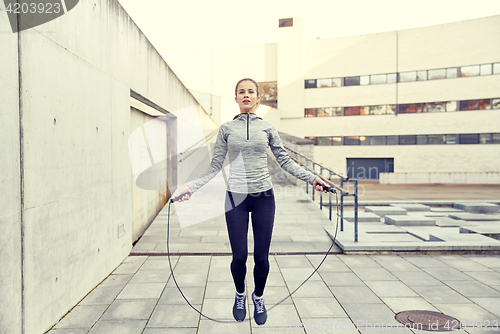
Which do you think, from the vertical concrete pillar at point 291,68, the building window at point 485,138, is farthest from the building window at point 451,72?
the vertical concrete pillar at point 291,68

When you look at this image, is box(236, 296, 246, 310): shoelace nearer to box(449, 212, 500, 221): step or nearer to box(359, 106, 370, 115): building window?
box(449, 212, 500, 221): step

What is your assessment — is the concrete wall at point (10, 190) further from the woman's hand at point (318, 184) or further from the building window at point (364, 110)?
the building window at point (364, 110)

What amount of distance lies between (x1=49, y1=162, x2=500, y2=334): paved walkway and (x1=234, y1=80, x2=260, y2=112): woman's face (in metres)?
2.06

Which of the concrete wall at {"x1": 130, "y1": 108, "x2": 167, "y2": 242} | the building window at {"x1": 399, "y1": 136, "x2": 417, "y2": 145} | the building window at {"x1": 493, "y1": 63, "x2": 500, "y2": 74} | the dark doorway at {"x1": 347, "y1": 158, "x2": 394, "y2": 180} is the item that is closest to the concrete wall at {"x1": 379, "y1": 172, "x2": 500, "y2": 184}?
the dark doorway at {"x1": 347, "y1": 158, "x2": 394, "y2": 180}

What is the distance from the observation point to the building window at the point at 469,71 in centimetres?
2513

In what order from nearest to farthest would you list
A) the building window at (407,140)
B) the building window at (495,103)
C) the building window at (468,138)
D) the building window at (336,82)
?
1. the building window at (495,103)
2. the building window at (468,138)
3. the building window at (407,140)
4. the building window at (336,82)

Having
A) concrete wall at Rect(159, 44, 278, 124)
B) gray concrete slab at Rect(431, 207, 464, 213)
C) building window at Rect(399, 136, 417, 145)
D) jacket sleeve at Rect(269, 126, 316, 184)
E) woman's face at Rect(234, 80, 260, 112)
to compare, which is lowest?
gray concrete slab at Rect(431, 207, 464, 213)

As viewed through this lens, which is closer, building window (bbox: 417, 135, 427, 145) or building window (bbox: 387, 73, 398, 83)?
building window (bbox: 417, 135, 427, 145)

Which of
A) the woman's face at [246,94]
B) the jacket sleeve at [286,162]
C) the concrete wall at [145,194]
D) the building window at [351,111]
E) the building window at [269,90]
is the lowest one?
the concrete wall at [145,194]

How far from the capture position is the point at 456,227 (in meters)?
7.65

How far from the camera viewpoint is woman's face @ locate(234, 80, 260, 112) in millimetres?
2818

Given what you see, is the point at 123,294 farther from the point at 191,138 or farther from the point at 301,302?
the point at 191,138

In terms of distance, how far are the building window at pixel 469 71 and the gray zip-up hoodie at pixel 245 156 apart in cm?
2911

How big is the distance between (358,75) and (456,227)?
23.4 metres
